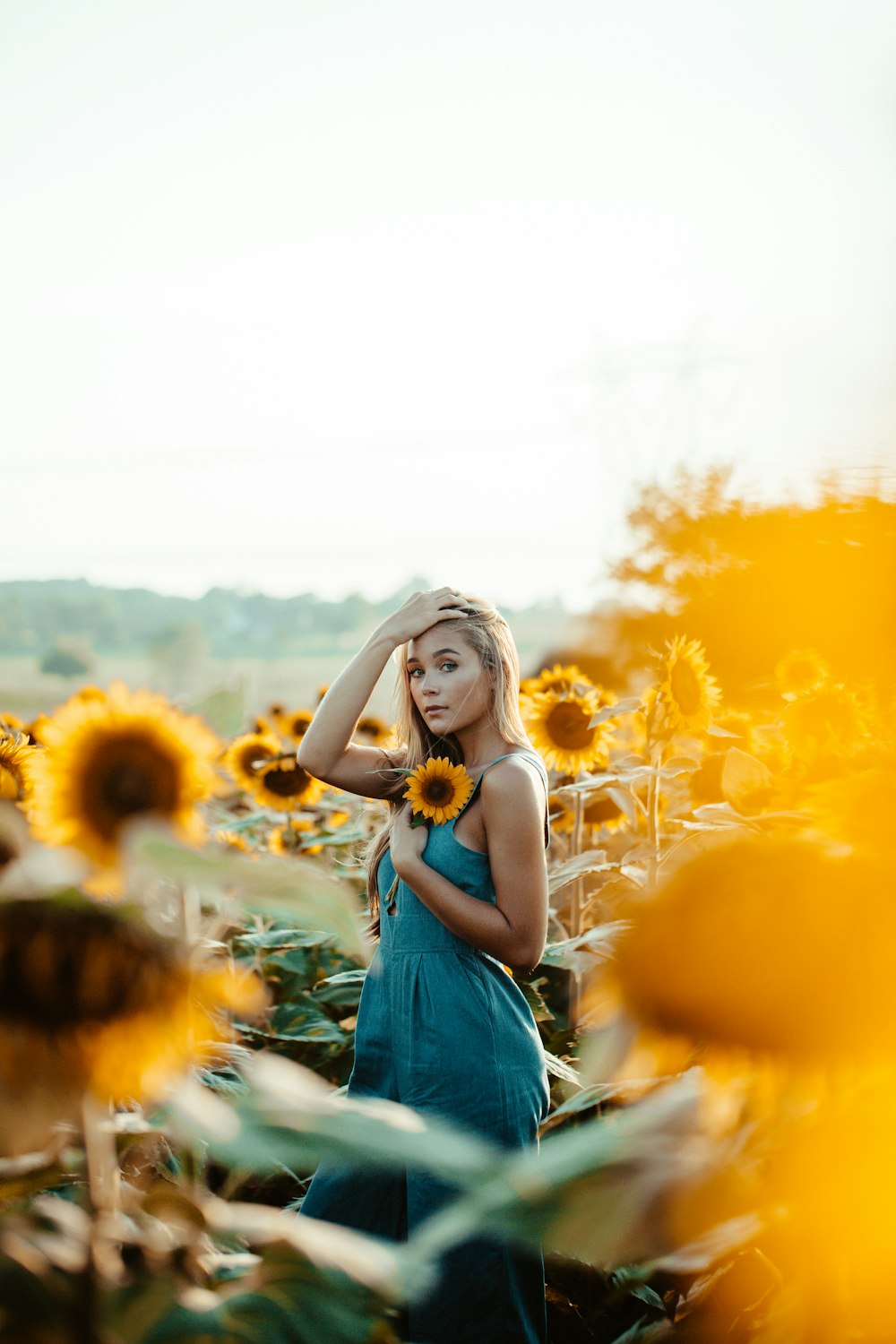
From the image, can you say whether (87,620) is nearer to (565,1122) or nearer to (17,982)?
(565,1122)

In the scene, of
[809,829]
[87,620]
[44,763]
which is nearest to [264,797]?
[87,620]

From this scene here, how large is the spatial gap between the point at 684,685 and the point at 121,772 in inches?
68.7

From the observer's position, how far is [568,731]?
3023mm

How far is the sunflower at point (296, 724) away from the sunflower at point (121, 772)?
347 cm

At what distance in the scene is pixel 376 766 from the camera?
7.80ft

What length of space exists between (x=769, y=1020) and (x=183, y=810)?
432 mm

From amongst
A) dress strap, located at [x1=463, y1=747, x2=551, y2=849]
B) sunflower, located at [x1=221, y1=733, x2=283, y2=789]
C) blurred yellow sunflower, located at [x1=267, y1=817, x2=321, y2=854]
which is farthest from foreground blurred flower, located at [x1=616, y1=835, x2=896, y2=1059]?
sunflower, located at [x1=221, y1=733, x2=283, y2=789]

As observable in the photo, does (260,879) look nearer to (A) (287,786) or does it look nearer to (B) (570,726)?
(B) (570,726)

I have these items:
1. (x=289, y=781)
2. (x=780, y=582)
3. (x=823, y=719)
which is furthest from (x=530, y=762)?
(x=289, y=781)

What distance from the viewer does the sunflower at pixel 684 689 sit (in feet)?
7.45

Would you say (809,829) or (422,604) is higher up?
(422,604)

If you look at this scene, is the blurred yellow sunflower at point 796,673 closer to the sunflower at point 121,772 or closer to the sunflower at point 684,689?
the sunflower at point 684,689

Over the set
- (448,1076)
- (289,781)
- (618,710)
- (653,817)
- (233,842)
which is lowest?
(448,1076)

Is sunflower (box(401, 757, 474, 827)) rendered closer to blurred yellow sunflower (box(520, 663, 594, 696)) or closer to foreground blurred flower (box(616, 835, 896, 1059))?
blurred yellow sunflower (box(520, 663, 594, 696))
